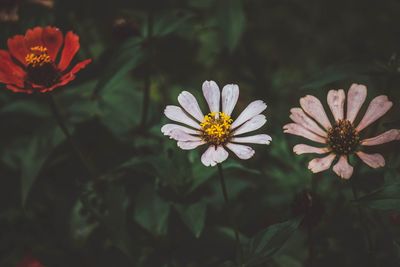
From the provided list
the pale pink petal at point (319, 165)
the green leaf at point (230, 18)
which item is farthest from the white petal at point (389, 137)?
the green leaf at point (230, 18)

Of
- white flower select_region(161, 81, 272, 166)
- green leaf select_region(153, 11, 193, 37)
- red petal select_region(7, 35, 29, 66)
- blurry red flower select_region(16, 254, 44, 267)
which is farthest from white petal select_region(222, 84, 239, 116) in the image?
blurry red flower select_region(16, 254, 44, 267)

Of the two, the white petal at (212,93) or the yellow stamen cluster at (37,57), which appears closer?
the white petal at (212,93)

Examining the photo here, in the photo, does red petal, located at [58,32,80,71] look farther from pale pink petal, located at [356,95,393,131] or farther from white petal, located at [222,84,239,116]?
pale pink petal, located at [356,95,393,131]

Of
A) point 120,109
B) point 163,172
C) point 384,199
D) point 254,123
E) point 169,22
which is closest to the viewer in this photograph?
point 384,199

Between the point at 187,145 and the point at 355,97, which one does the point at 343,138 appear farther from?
the point at 187,145

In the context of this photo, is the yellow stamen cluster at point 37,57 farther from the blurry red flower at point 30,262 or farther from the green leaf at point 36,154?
the blurry red flower at point 30,262

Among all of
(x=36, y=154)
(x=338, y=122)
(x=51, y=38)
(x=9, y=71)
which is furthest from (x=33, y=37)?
(x=338, y=122)

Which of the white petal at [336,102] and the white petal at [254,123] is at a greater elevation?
the white petal at [336,102]

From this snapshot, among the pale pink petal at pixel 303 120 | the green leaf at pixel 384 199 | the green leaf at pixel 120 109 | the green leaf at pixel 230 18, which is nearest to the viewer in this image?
the green leaf at pixel 384 199
